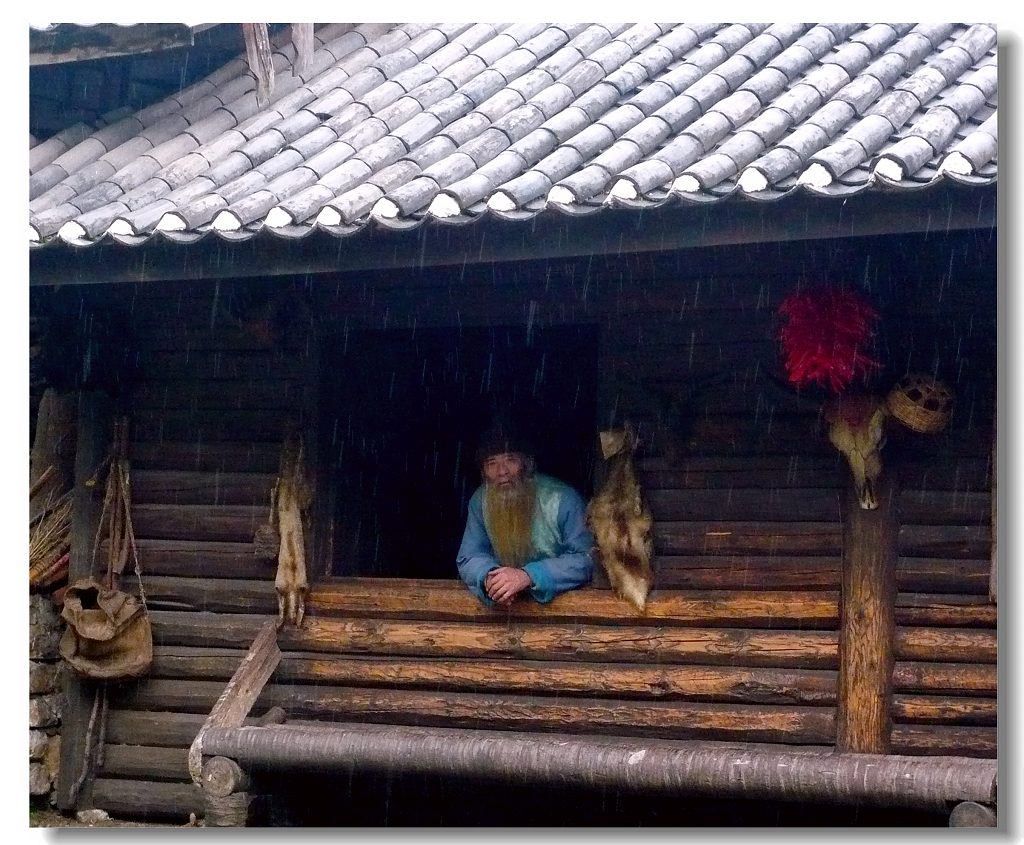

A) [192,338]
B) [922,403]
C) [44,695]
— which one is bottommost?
[44,695]

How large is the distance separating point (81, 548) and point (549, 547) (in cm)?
231

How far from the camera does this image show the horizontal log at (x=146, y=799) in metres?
6.66

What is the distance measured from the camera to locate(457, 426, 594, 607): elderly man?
19.8 ft

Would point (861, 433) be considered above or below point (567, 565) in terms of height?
above

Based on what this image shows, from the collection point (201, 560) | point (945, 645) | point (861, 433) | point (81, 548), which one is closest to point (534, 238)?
point (861, 433)

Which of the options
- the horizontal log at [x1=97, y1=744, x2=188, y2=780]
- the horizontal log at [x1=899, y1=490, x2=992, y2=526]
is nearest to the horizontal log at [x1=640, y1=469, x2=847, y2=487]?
the horizontal log at [x1=899, y1=490, x2=992, y2=526]

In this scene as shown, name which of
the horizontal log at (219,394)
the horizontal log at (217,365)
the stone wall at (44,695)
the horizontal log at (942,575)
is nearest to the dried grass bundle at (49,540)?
the stone wall at (44,695)

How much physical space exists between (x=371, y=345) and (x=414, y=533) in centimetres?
168

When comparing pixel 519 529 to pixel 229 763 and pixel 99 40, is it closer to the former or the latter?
pixel 229 763

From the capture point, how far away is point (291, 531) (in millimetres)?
6469

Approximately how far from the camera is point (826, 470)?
572 cm

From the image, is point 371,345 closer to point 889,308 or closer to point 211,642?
point 211,642

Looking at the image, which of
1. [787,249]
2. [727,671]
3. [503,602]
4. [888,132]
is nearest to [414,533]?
[503,602]

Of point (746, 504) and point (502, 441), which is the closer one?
point (746, 504)
